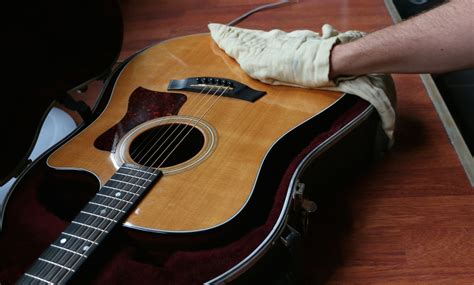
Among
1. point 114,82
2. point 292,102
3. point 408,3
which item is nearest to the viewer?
point 292,102

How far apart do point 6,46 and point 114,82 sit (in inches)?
8.9

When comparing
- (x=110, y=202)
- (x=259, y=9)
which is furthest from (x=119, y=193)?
(x=259, y=9)

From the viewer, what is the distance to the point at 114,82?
87 cm

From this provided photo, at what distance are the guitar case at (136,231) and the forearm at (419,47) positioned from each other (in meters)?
0.07

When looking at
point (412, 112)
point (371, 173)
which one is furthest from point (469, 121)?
point (371, 173)

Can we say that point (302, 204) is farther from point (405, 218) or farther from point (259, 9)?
point (259, 9)

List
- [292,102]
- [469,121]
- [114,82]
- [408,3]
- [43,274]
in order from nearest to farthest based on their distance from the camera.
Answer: [43,274]
[292,102]
[114,82]
[469,121]
[408,3]

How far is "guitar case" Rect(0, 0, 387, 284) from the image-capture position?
547 mm

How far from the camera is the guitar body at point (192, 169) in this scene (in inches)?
21.8

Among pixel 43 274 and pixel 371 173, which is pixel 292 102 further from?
pixel 43 274

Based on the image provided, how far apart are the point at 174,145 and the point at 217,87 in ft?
0.56

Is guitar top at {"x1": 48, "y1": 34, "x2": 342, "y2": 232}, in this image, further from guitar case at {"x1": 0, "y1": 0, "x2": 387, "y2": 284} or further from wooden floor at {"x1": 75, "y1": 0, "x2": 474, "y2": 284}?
wooden floor at {"x1": 75, "y1": 0, "x2": 474, "y2": 284}

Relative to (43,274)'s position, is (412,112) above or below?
below

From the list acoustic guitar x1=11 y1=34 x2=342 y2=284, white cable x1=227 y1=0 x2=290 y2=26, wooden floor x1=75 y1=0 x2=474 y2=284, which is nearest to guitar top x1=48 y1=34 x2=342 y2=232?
acoustic guitar x1=11 y1=34 x2=342 y2=284
